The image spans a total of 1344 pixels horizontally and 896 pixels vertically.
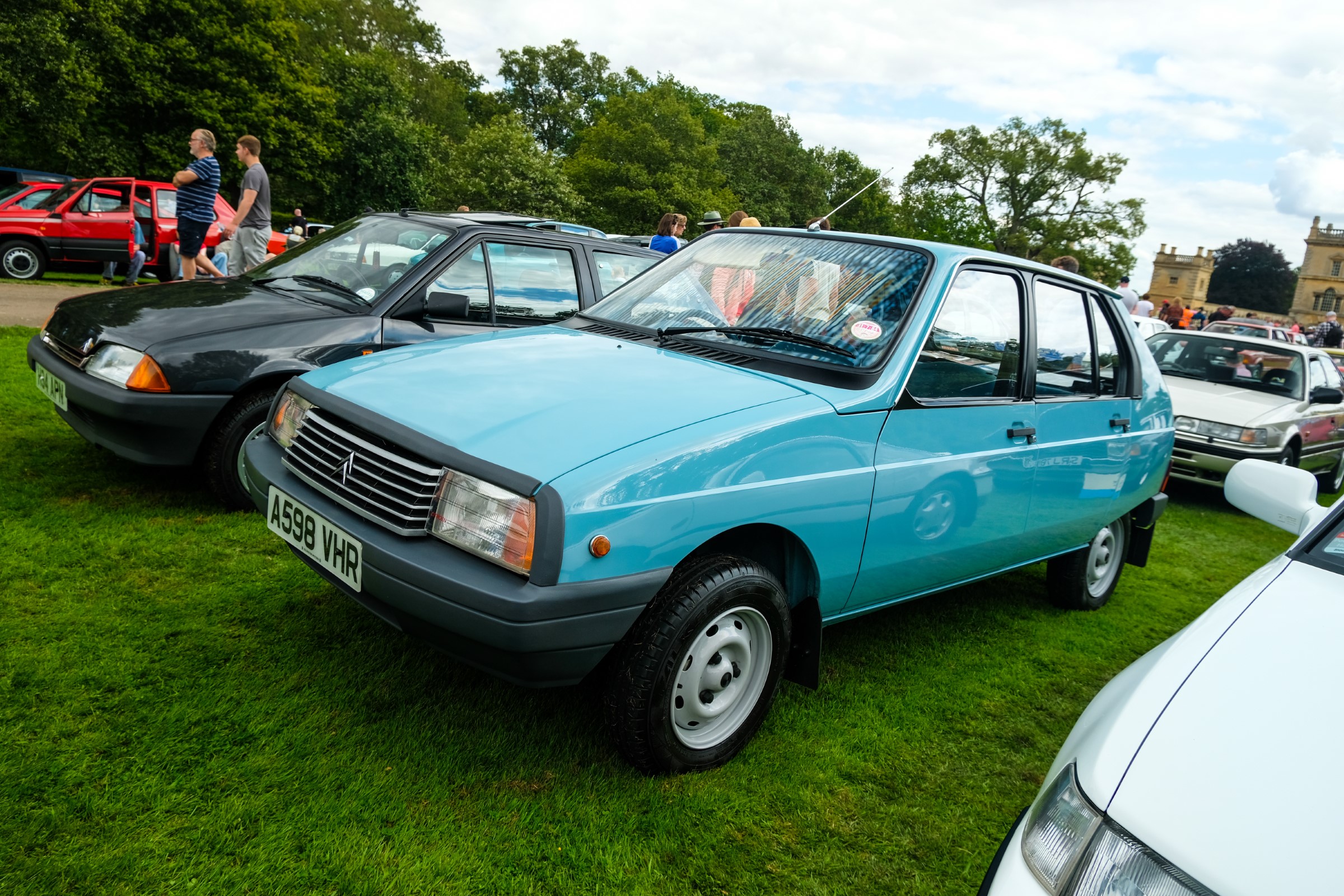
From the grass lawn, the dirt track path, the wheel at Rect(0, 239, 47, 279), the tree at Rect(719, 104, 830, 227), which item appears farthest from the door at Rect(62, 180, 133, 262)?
the tree at Rect(719, 104, 830, 227)

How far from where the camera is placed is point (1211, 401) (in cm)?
812

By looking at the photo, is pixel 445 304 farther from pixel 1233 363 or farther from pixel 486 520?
pixel 1233 363

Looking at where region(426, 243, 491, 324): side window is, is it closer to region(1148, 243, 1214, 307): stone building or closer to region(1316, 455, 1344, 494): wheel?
region(1316, 455, 1344, 494): wheel

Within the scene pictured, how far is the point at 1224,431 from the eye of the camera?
7.70m

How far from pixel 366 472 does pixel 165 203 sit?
15.0 m

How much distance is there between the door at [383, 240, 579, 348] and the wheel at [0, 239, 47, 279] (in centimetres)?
1253

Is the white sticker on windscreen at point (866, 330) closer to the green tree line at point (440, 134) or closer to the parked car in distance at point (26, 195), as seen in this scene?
the parked car in distance at point (26, 195)

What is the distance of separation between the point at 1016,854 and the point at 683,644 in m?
1.06

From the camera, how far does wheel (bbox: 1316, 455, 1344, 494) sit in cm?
947

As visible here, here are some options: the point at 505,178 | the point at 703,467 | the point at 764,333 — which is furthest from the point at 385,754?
the point at 505,178

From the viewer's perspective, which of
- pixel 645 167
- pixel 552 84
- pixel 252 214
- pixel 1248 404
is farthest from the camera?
pixel 552 84

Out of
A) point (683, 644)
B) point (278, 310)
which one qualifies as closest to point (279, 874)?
point (683, 644)

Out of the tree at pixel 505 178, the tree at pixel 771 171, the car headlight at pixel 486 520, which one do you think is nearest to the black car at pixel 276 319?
the car headlight at pixel 486 520

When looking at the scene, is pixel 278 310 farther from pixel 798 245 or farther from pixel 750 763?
pixel 750 763
